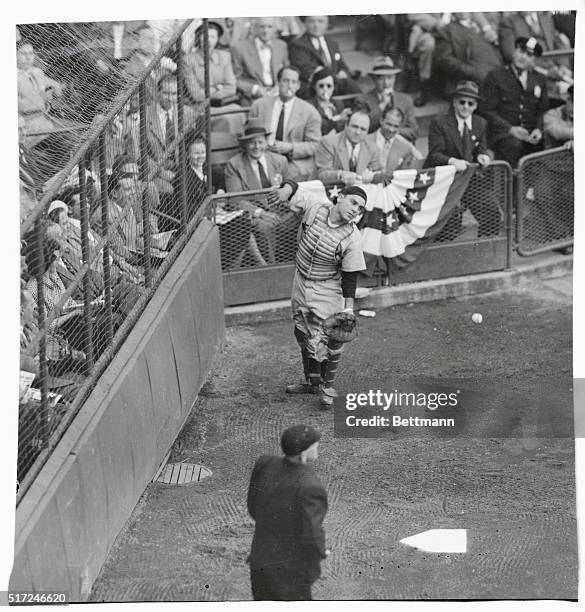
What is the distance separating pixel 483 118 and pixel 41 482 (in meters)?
5.07

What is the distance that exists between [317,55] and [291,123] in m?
1.03

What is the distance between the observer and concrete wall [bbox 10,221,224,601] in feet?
19.6

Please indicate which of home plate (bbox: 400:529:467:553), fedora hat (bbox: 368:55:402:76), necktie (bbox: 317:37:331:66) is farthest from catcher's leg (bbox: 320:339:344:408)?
necktie (bbox: 317:37:331:66)

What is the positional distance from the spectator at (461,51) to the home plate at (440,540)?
15.4 ft

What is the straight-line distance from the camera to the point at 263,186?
9.15 m

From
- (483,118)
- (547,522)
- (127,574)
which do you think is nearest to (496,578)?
(547,522)

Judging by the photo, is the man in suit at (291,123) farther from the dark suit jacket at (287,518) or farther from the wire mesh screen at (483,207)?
the dark suit jacket at (287,518)

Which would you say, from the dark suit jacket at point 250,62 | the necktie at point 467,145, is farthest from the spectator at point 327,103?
the necktie at point 467,145

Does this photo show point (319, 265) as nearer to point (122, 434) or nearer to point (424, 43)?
point (122, 434)

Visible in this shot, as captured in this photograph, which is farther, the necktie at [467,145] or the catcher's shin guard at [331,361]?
the necktie at [467,145]

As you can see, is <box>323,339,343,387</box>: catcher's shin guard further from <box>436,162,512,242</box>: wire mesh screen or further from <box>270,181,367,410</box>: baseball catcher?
<box>436,162,512,242</box>: wire mesh screen

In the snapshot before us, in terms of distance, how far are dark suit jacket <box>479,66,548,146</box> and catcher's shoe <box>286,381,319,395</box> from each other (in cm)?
298

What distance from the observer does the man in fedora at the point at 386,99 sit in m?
9.88

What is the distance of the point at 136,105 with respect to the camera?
7.31m
